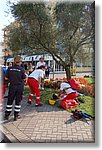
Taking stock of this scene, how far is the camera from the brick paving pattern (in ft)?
7.81

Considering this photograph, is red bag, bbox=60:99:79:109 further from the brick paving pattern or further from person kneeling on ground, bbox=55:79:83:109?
the brick paving pattern

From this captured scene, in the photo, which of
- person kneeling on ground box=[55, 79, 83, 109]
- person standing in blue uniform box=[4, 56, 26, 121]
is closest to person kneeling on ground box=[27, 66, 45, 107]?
person kneeling on ground box=[55, 79, 83, 109]

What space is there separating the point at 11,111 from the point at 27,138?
35.2 inches

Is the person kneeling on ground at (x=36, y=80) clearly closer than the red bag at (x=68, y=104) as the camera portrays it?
No

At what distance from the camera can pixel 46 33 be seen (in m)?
4.31

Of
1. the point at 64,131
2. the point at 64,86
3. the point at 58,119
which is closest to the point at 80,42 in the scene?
the point at 64,86

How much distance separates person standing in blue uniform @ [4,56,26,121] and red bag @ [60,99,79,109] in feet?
3.08

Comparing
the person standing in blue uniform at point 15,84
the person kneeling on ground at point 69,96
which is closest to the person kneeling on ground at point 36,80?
the person kneeling on ground at point 69,96

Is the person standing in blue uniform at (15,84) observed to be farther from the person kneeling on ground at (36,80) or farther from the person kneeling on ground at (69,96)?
the person kneeling on ground at (69,96)

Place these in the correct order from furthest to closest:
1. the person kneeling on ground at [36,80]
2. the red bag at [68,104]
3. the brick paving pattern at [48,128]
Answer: the person kneeling on ground at [36,80] < the red bag at [68,104] < the brick paving pattern at [48,128]

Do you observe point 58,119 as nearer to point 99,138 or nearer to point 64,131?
point 64,131

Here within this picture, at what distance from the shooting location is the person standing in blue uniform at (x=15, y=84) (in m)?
3.01

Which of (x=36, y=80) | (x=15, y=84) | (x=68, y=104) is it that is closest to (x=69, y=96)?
(x=68, y=104)

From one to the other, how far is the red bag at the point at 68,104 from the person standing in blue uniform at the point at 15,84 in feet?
3.08
